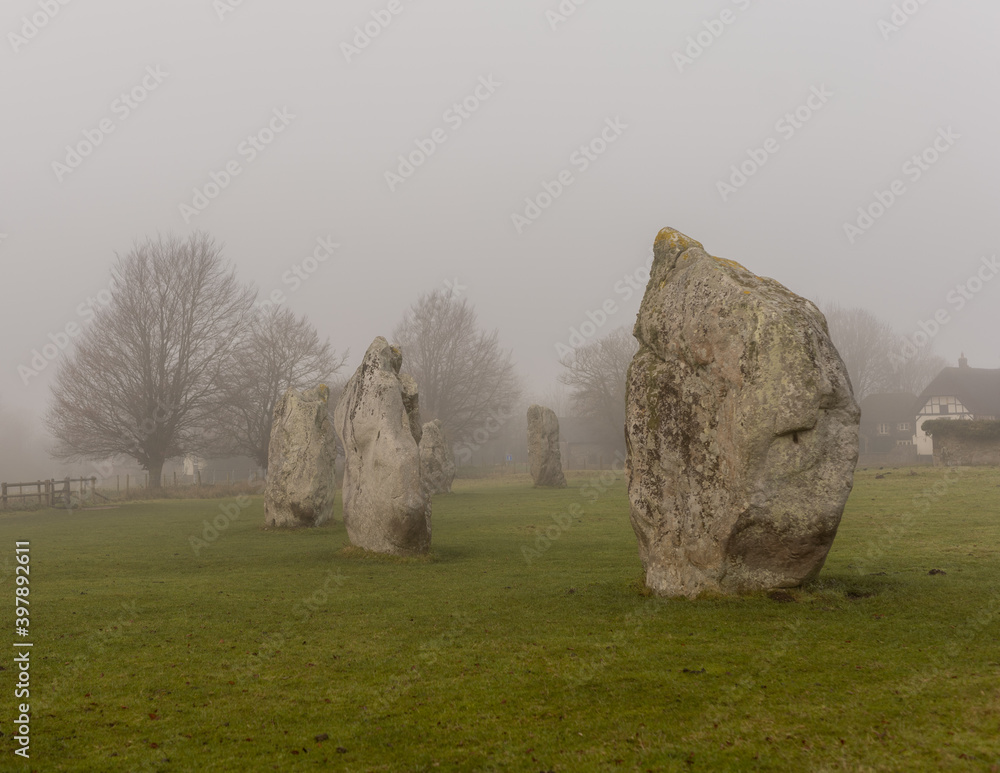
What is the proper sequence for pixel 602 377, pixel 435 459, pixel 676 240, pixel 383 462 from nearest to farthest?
pixel 676 240, pixel 383 462, pixel 435 459, pixel 602 377

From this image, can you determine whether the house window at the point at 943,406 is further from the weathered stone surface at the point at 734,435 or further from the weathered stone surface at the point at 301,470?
the weathered stone surface at the point at 734,435

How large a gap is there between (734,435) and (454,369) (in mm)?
44847

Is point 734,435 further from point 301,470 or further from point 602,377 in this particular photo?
point 602,377

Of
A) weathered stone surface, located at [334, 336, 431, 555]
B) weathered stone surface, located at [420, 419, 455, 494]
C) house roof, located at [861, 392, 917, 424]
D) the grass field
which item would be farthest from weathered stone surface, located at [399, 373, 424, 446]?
house roof, located at [861, 392, 917, 424]

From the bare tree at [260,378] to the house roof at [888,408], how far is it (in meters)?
45.6

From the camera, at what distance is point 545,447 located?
3266cm

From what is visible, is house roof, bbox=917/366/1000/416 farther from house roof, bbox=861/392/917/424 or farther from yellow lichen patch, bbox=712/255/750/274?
yellow lichen patch, bbox=712/255/750/274

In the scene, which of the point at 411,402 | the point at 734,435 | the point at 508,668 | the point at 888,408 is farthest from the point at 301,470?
the point at 888,408

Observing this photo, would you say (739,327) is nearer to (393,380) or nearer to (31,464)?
(393,380)

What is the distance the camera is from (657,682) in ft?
19.5

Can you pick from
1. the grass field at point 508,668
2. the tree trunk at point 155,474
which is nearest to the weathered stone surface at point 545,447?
the tree trunk at point 155,474

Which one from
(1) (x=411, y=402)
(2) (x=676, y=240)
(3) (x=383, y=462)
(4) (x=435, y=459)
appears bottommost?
(4) (x=435, y=459)

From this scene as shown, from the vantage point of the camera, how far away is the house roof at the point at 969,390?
5792 centimetres

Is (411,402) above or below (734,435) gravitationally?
above
